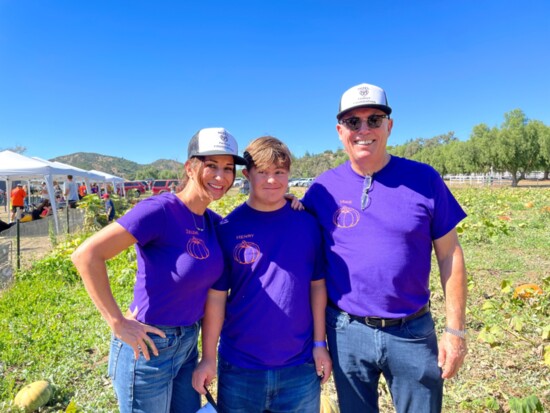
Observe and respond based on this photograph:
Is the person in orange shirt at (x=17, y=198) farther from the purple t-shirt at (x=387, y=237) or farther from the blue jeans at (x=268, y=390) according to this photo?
the purple t-shirt at (x=387, y=237)

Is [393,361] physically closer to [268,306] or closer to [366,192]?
[268,306]

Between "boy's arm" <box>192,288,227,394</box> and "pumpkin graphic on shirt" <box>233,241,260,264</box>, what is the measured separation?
0.21 meters

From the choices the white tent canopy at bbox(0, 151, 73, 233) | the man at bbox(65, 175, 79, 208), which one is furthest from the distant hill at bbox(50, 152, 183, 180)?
the white tent canopy at bbox(0, 151, 73, 233)

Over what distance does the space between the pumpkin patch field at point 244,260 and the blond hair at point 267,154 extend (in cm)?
45

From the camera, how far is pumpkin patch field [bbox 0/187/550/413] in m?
3.10

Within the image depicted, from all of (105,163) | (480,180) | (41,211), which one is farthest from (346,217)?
(105,163)

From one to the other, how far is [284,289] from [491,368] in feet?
8.68

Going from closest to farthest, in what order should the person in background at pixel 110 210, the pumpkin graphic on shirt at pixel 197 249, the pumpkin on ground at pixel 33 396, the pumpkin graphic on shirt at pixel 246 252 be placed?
the pumpkin graphic on shirt at pixel 197 249
the pumpkin graphic on shirt at pixel 246 252
the pumpkin on ground at pixel 33 396
the person in background at pixel 110 210

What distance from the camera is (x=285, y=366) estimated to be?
198 centimetres

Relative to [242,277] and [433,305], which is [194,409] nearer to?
[242,277]

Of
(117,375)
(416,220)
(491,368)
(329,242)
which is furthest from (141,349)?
(491,368)

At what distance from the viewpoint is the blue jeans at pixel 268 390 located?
197 centimetres

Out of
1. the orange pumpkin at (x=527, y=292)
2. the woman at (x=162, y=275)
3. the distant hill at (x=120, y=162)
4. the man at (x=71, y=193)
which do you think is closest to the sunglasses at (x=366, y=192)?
the woman at (x=162, y=275)

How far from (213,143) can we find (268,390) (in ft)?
4.27
